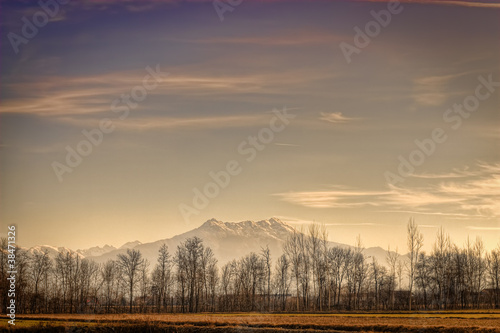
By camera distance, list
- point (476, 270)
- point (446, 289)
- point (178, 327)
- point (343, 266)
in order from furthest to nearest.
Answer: point (343, 266)
point (476, 270)
point (446, 289)
point (178, 327)

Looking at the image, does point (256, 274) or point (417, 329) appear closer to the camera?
point (417, 329)

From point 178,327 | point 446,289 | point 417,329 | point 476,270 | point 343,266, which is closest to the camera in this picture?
point 417,329

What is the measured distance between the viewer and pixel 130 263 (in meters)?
128

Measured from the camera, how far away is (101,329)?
57688 millimetres

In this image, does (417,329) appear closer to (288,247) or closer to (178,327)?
(178,327)

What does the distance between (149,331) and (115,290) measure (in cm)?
9431

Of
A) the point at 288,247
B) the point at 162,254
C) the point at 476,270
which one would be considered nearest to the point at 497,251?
the point at 476,270

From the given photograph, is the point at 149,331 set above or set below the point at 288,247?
below

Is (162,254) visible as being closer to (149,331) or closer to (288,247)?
(288,247)

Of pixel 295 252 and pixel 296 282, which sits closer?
pixel 296 282

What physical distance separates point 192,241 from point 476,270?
225 ft

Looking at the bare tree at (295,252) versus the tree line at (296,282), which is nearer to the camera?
the tree line at (296,282)

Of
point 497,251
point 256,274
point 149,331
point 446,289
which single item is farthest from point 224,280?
point 149,331

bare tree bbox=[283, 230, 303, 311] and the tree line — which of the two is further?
bare tree bbox=[283, 230, 303, 311]
